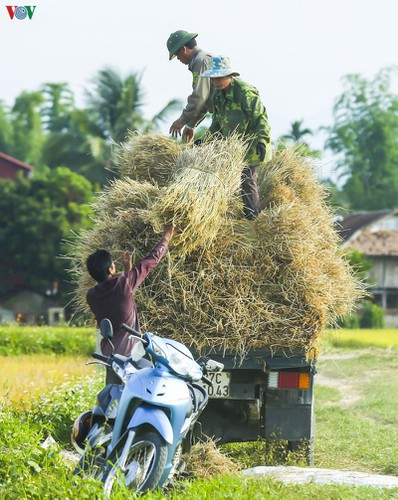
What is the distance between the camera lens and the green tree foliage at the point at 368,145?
211ft

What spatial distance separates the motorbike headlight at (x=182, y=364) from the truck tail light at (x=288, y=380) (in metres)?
1.48

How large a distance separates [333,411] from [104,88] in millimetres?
38467

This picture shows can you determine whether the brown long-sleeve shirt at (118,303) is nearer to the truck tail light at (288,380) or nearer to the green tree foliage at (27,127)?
the truck tail light at (288,380)

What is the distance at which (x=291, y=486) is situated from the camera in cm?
620

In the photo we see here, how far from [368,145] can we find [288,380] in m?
60.8

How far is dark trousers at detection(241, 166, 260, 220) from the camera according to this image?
8414mm

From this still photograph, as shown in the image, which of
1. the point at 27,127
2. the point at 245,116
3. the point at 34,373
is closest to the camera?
the point at 245,116

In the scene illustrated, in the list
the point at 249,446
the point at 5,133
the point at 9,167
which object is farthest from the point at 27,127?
the point at 249,446

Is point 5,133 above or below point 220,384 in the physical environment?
above

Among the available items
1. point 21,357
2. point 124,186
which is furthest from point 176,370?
point 21,357

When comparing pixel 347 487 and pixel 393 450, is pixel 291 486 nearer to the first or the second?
pixel 347 487

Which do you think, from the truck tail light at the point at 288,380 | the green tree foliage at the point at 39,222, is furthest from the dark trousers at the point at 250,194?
the green tree foliage at the point at 39,222

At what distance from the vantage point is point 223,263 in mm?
7859

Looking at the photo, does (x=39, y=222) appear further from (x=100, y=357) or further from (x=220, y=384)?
(x=100, y=357)
